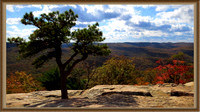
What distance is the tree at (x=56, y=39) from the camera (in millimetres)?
7910

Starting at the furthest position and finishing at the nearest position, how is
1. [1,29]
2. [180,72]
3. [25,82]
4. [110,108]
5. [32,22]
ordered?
[25,82], [180,72], [32,22], [1,29], [110,108]

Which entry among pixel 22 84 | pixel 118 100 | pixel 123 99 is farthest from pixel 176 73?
pixel 22 84

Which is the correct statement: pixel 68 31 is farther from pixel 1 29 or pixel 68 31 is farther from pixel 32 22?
pixel 1 29

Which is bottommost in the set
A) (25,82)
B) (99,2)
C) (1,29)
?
(25,82)

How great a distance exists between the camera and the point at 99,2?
6.72 meters

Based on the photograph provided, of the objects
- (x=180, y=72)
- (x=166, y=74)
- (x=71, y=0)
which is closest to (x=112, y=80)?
(x=166, y=74)

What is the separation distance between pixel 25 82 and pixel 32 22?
1153cm

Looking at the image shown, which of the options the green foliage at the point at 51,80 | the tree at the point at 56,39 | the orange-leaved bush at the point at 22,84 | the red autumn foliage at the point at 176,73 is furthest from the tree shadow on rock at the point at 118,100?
the orange-leaved bush at the point at 22,84

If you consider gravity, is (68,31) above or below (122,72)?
above

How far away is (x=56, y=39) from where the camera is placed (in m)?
8.16

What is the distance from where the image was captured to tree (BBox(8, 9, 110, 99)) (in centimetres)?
791

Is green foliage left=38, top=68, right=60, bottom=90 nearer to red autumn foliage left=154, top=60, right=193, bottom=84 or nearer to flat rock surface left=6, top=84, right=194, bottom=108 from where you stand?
flat rock surface left=6, top=84, right=194, bottom=108

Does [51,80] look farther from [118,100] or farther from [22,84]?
[118,100]

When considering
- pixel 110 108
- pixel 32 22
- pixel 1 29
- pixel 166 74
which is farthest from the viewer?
pixel 166 74
